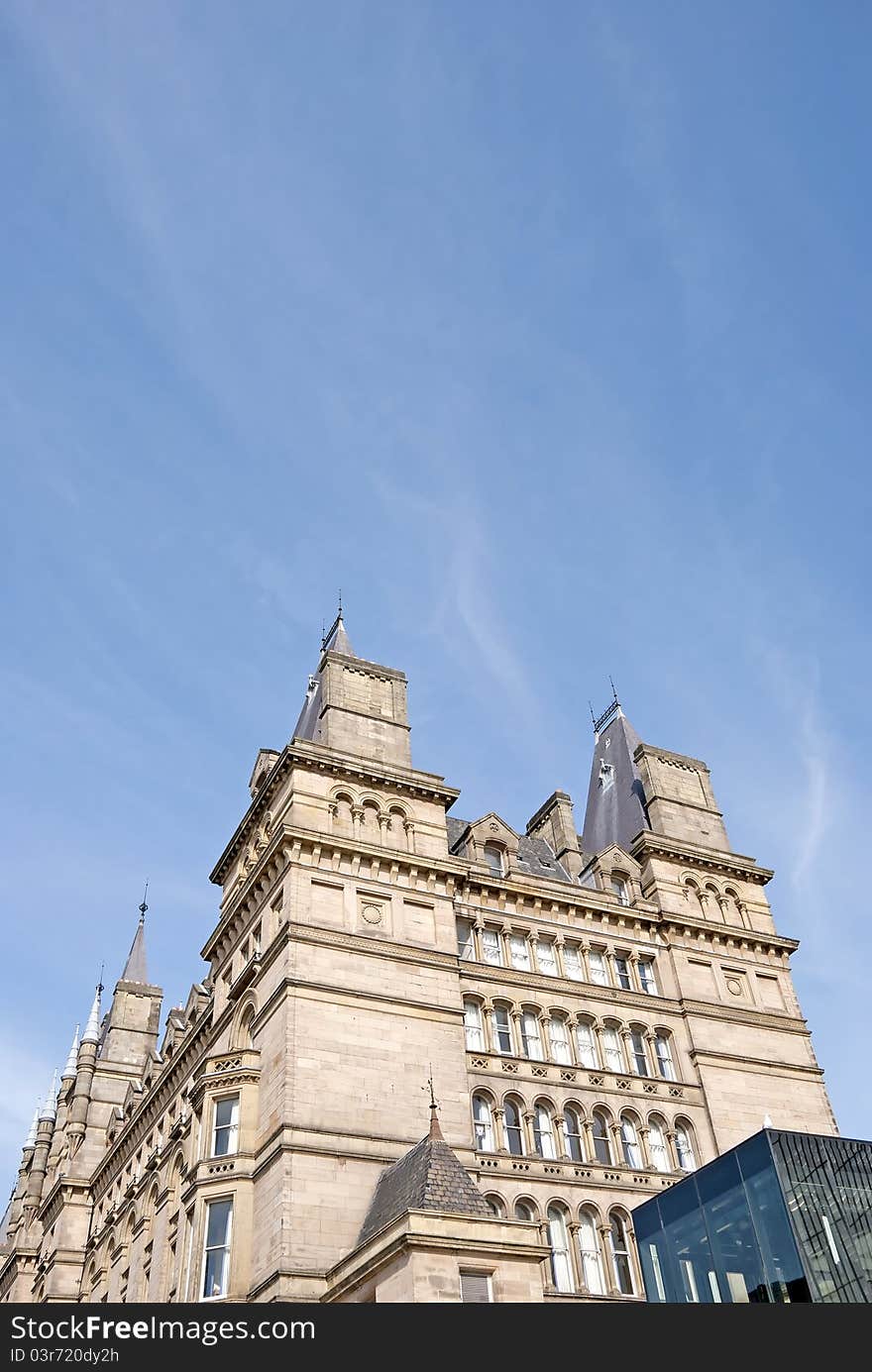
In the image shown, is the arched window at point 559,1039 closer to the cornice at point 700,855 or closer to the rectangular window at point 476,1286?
the cornice at point 700,855

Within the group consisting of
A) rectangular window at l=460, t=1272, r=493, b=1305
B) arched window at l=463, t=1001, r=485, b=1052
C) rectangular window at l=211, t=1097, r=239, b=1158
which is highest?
arched window at l=463, t=1001, r=485, b=1052

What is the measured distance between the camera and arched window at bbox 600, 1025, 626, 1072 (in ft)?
118

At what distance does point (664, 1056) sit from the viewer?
37.2 m

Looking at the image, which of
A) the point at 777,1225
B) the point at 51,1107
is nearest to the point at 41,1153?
the point at 51,1107

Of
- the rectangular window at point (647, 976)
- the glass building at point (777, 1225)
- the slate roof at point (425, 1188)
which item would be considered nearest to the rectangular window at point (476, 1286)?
the slate roof at point (425, 1188)

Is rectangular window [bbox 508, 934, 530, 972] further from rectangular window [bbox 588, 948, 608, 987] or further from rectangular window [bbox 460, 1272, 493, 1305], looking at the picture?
rectangular window [bbox 460, 1272, 493, 1305]

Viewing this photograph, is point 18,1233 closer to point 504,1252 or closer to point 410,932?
point 410,932

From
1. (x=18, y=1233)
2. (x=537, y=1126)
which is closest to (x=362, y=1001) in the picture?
(x=537, y=1126)

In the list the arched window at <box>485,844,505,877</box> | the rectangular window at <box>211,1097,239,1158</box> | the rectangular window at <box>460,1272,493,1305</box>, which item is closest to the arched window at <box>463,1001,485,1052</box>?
the arched window at <box>485,844,505,877</box>

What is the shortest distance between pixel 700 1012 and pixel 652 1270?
39.1 ft

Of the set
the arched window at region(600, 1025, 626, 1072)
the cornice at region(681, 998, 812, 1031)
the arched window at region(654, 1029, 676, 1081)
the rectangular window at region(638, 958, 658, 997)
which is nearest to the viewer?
the arched window at region(600, 1025, 626, 1072)

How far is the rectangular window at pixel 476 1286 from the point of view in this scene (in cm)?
2369

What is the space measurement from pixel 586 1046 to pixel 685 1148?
4187mm

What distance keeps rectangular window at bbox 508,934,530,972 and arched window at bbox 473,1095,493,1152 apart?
493 centimetres
